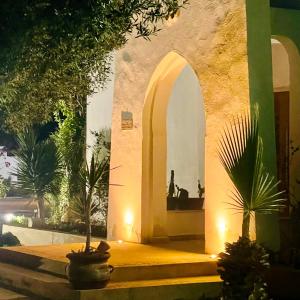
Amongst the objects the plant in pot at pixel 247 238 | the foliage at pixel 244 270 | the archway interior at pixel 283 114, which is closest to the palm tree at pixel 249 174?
the plant in pot at pixel 247 238

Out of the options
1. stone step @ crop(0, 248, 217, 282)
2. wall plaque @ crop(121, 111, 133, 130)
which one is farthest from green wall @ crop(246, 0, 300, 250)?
→ wall plaque @ crop(121, 111, 133, 130)

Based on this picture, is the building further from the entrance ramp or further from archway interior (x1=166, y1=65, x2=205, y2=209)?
the entrance ramp

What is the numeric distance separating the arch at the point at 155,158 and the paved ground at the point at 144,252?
0.49 m

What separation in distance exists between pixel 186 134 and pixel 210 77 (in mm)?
5343

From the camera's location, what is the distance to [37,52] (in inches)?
347

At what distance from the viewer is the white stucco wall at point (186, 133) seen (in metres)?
16.3

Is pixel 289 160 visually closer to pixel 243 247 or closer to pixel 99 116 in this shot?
pixel 243 247

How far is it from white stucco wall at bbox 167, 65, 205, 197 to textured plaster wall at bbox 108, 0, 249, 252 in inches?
121

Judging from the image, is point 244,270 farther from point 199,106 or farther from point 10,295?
point 199,106

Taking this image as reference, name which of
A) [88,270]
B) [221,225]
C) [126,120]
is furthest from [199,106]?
[88,270]

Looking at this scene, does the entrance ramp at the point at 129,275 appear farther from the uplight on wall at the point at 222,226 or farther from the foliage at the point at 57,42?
the foliage at the point at 57,42

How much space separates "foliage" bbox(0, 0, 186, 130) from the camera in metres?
8.30

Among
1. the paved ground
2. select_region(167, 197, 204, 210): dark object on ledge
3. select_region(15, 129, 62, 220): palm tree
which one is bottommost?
the paved ground

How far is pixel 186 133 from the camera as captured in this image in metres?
16.4
